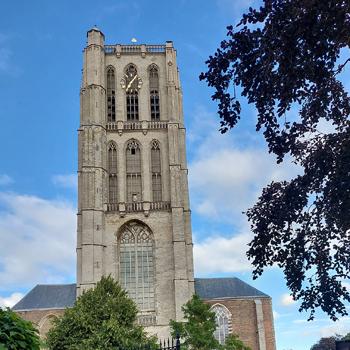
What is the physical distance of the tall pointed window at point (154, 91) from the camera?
39375mm

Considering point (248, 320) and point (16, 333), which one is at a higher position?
point (248, 320)

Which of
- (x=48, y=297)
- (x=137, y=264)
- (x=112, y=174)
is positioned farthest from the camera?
(x=48, y=297)

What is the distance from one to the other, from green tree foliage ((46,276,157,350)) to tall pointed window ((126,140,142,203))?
13.0 m

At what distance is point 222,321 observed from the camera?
35688mm

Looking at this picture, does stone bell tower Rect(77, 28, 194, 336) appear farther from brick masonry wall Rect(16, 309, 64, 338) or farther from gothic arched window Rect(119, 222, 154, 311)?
brick masonry wall Rect(16, 309, 64, 338)

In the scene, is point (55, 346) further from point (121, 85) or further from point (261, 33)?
point (121, 85)

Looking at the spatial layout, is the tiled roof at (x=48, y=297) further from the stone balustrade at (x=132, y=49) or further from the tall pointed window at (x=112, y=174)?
the stone balustrade at (x=132, y=49)

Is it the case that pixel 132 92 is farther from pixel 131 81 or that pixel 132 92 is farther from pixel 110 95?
pixel 110 95

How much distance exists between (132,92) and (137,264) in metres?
13.4

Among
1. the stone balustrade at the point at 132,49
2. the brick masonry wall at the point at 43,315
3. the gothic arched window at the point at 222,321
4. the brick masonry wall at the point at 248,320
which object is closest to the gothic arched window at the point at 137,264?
the brick masonry wall at the point at 248,320

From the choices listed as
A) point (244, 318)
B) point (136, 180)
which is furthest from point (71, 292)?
point (244, 318)

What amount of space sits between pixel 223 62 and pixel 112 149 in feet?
104

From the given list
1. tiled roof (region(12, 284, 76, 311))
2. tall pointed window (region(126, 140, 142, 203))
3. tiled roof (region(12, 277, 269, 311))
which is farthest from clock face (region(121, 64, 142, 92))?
tiled roof (region(12, 284, 76, 311))

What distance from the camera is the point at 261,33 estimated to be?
6039 millimetres
